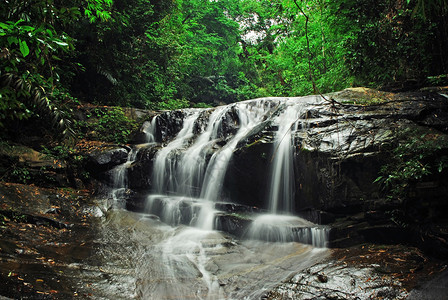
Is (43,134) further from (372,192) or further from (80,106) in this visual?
(372,192)

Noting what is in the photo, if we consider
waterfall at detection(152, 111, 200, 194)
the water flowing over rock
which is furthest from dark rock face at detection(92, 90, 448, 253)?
waterfall at detection(152, 111, 200, 194)

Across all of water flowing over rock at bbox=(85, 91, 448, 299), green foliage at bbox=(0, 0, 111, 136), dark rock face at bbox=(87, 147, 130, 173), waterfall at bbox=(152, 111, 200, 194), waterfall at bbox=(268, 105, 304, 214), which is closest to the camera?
green foliage at bbox=(0, 0, 111, 136)

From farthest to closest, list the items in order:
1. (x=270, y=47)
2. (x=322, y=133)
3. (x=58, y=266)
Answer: (x=270, y=47) → (x=322, y=133) → (x=58, y=266)

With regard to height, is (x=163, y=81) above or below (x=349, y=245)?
above

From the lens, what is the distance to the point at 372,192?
488 cm

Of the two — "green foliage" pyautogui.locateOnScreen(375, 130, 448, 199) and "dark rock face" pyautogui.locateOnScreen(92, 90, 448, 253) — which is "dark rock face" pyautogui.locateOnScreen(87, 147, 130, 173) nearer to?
"dark rock face" pyautogui.locateOnScreen(92, 90, 448, 253)

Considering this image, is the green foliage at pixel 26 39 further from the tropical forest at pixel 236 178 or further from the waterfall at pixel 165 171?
the waterfall at pixel 165 171

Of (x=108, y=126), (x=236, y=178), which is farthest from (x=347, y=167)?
(x=108, y=126)

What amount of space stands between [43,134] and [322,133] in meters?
8.92

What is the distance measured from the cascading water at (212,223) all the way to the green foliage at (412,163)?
156 cm

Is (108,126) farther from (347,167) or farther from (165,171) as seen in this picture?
(347,167)

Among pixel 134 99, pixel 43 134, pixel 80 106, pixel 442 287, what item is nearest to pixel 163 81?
pixel 134 99

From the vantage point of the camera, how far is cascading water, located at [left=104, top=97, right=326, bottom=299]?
3979mm

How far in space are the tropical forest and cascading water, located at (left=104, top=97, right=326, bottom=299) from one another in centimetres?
4
